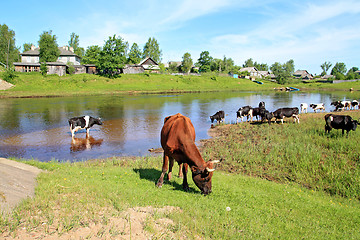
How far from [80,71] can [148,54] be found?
51.4 m

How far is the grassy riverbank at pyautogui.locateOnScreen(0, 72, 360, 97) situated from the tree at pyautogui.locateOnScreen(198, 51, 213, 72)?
1001 inches

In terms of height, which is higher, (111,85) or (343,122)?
(111,85)

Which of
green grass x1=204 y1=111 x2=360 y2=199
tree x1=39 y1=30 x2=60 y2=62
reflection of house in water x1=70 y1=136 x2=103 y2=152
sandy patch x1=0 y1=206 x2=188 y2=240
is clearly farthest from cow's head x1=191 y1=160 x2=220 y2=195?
tree x1=39 y1=30 x2=60 y2=62

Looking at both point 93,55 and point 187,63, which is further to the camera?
point 187,63

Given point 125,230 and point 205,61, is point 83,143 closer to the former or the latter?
point 125,230

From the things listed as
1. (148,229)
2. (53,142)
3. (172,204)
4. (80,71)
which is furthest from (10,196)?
(80,71)

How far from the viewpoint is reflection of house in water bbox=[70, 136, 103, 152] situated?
1633 centimetres

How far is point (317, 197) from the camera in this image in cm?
840

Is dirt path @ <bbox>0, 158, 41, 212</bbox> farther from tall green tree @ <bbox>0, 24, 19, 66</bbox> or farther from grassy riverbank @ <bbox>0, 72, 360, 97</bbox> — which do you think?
tall green tree @ <bbox>0, 24, 19, 66</bbox>

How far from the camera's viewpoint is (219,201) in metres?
6.89

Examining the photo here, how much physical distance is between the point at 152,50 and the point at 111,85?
Answer: 64.9m

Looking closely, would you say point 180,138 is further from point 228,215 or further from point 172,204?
point 228,215

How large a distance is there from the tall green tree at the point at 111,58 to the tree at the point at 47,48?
14506 mm

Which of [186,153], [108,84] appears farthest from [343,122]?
[108,84]
